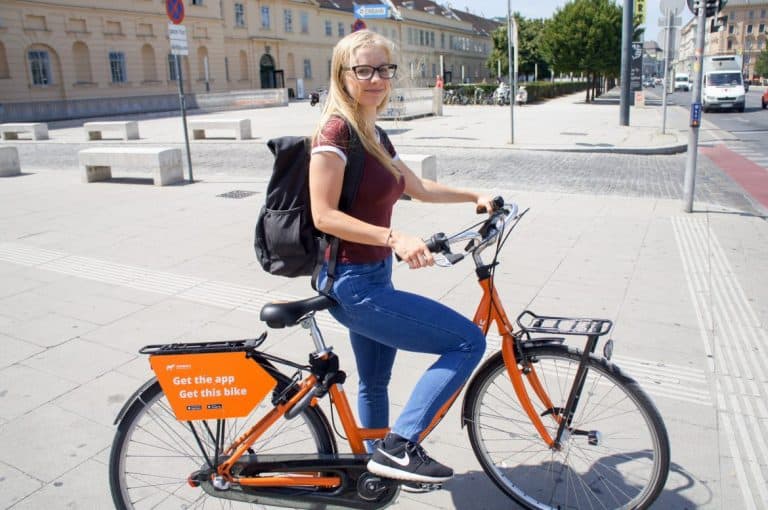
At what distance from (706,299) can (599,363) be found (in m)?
3.32

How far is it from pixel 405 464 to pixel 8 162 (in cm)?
1348

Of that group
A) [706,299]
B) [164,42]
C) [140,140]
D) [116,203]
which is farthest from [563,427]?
[164,42]

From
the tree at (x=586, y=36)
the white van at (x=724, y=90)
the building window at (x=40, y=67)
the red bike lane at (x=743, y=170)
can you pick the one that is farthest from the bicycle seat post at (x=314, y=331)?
the building window at (x=40, y=67)

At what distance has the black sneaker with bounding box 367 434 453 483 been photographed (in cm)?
230

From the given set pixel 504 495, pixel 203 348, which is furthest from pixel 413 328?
pixel 504 495

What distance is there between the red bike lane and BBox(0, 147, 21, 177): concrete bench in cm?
1345

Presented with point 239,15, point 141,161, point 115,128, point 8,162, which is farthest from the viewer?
point 239,15

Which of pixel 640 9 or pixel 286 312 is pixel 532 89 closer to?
pixel 640 9

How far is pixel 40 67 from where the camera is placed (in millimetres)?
40188

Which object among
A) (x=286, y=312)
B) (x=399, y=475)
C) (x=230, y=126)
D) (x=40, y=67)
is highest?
(x=40, y=67)

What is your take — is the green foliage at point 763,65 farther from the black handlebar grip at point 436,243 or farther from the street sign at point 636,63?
the black handlebar grip at point 436,243

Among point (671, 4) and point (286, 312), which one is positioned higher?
point (671, 4)

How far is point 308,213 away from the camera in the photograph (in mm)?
2275

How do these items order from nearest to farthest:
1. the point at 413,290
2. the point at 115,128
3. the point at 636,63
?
the point at 413,290
the point at 115,128
the point at 636,63
